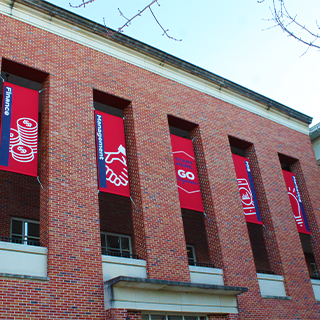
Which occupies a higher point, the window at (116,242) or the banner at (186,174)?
the banner at (186,174)

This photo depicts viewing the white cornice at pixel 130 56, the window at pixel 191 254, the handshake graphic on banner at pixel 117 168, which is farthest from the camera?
the window at pixel 191 254

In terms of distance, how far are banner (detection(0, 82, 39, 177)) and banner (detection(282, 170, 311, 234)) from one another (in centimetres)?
1220

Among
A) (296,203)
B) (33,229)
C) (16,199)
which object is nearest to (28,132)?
(16,199)

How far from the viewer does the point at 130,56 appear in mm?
15711

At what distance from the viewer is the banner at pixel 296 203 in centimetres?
1812

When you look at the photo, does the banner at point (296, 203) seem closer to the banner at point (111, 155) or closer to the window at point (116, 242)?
the window at point (116, 242)

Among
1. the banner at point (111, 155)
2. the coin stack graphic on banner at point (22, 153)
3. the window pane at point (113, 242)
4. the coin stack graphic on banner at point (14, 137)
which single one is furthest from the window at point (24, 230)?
the coin stack graphic on banner at point (14, 137)

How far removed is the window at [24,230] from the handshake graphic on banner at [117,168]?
11.7ft

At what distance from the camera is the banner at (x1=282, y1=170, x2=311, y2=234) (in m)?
18.1

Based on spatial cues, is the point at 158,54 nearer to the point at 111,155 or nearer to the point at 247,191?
the point at 111,155

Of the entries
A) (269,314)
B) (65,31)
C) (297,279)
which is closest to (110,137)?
(65,31)

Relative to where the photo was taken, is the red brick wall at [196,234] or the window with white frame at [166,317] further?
the red brick wall at [196,234]

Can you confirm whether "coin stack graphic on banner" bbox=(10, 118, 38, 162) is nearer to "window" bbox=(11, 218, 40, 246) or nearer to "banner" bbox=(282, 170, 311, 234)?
"window" bbox=(11, 218, 40, 246)

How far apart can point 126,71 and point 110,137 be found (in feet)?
10.9
